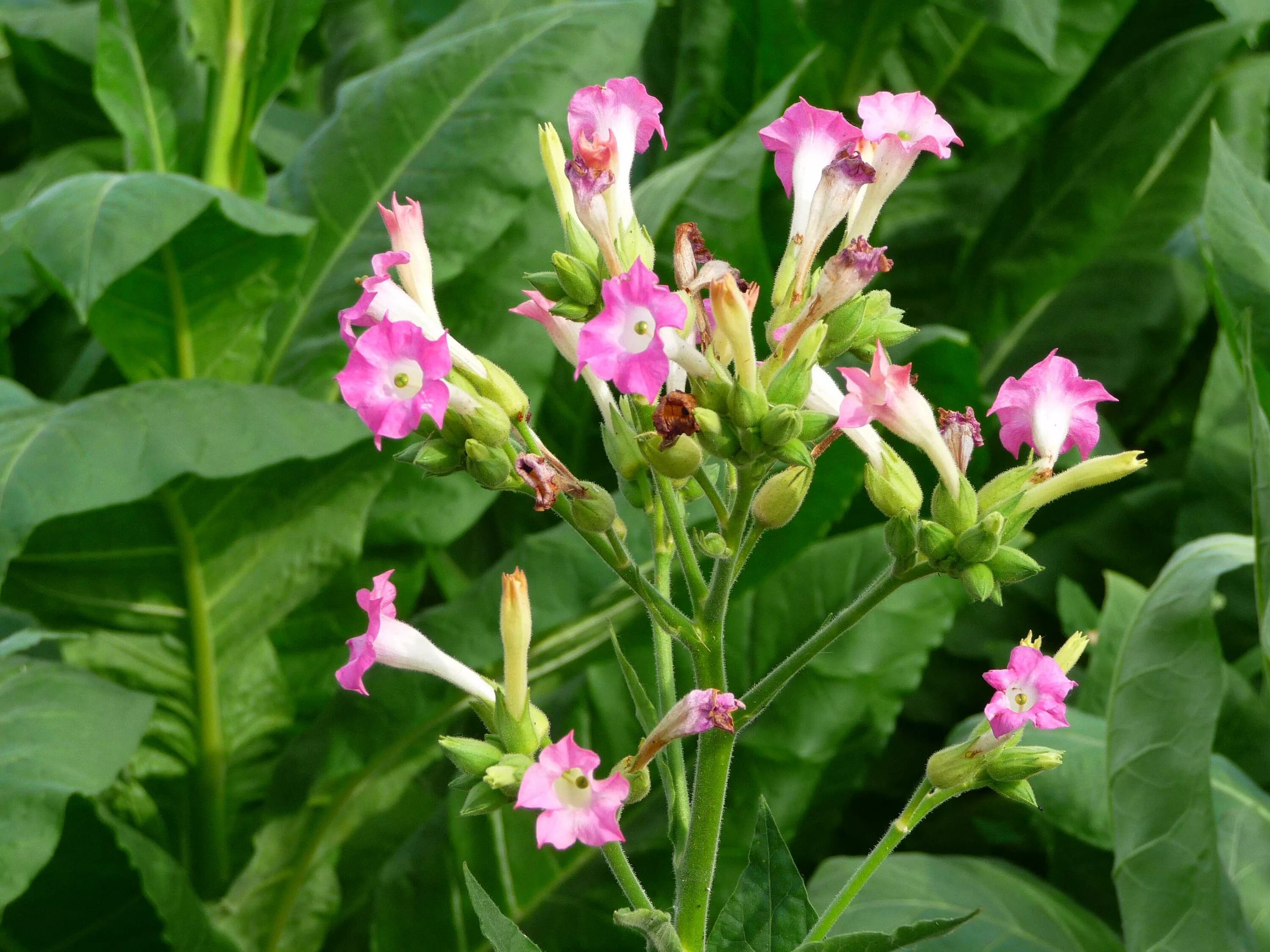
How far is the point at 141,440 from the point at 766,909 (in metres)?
0.63

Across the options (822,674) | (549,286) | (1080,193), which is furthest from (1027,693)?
(1080,193)

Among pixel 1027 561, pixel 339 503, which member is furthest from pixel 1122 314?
pixel 1027 561

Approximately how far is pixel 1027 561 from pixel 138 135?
114 centimetres

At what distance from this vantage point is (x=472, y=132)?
123 cm

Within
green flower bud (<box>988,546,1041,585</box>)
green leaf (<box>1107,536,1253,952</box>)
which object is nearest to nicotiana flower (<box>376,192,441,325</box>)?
green flower bud (<box>988,546,1041,585</box>)

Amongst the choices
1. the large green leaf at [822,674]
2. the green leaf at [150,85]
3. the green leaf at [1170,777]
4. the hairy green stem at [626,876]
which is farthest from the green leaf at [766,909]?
the green leaf at [150,85]

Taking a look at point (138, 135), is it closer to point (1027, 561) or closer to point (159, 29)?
point (159, 29)

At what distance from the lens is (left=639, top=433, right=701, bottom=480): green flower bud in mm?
482

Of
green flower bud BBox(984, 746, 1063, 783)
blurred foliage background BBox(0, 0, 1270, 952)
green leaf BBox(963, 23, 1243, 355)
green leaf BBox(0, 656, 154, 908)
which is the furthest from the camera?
green leaf BBox(963, 23, 1243, 355)

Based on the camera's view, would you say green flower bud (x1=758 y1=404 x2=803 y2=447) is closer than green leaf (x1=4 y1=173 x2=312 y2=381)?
Yes

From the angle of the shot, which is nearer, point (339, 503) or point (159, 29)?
point (339, 503)

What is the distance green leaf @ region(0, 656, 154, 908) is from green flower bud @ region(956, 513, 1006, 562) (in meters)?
0.60

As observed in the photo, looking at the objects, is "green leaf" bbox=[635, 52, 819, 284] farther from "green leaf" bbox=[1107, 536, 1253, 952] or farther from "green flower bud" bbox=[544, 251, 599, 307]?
"green flower bud" bbox=[544, 251, 599, 307]

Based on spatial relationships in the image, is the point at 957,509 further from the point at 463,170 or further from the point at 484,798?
the point at 463,170
